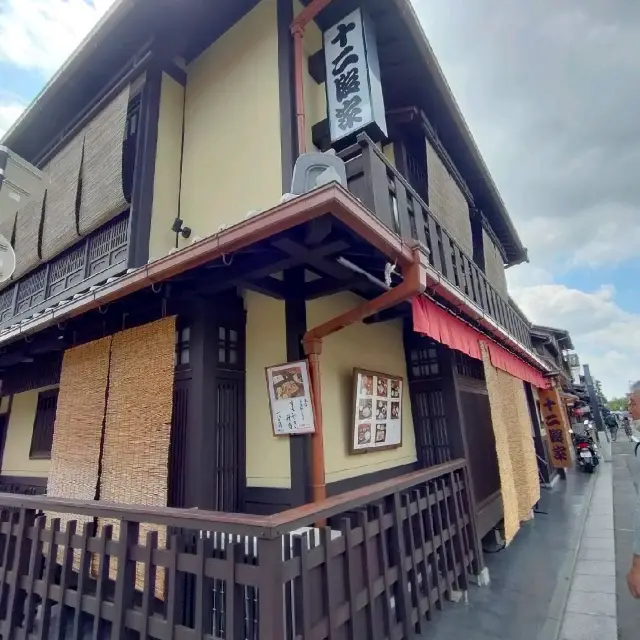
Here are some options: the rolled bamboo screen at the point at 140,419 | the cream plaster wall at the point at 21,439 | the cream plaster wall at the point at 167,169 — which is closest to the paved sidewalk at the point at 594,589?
the rolled bamboo screen at the point at 140,419

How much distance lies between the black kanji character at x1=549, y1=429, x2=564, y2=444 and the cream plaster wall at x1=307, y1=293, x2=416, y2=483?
8943 millimetres

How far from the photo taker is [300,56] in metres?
5.15

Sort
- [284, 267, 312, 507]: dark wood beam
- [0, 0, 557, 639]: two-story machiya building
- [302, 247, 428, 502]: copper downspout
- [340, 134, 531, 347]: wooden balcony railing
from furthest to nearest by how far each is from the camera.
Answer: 1. [284, 267, 312, 507]: dark wood beam
2. [340, 134, 531, 347]: wooden balcony railing
3. [302, 247, 428, 502]: copper downspout
4. [0, 0, 557, 639]: two-story machiya building

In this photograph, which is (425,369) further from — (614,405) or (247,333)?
(614,405)

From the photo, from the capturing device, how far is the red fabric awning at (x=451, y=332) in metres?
4.02

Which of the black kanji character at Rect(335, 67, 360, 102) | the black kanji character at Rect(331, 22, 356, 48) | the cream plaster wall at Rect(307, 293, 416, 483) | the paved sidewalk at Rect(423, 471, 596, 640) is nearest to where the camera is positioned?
the paved sidewalk at Rect(423, 471, 596, 640)

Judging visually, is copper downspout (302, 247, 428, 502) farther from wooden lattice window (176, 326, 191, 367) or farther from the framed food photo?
wooden lattice window (176, 326, 191, 367)

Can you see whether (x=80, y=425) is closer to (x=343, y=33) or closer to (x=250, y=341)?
(x=250, y=341)

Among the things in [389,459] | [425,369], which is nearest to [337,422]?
[389,459]

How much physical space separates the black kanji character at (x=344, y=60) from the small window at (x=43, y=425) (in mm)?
6971

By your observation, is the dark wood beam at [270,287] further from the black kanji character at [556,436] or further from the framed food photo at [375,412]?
the black kanji character at [556,436]

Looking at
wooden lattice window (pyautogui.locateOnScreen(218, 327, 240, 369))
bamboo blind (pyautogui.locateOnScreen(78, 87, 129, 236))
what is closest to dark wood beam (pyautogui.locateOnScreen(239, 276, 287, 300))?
wooden lattice window (pyautogui.locateOnScreen(218, 327, 240, 369))

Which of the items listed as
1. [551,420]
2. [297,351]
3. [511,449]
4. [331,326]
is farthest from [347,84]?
[551,420]

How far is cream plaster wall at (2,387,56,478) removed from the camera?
724 centimetres
